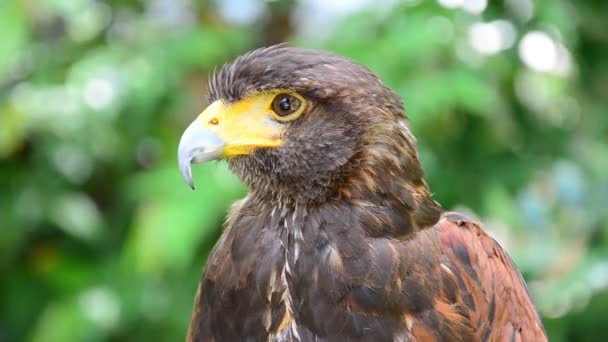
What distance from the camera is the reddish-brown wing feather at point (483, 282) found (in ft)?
8.88

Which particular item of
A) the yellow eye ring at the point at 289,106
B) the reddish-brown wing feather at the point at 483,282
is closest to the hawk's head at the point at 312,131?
the yellow eye ring at the point at 289,106

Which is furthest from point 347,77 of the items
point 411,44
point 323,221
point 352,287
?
point 411,44

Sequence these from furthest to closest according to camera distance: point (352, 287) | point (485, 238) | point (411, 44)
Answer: point (411, 44) < point (485, 238) < point (352, 287)

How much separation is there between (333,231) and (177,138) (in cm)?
211

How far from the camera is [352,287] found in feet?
8.69

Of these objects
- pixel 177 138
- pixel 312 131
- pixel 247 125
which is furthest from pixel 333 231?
pixel 177 138

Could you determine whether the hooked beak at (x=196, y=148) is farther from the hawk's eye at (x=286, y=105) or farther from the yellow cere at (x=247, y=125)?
the hawk's eye at (x=286, y=105)

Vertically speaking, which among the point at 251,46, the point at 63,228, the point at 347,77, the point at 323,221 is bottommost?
the point at 323,221

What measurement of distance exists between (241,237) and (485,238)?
0.67 metres

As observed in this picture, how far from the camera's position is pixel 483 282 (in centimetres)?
274

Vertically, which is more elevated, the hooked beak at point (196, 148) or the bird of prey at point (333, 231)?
the hooked beak at point (196, 148)

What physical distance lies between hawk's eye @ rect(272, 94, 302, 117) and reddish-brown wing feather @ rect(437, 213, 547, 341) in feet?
1.66

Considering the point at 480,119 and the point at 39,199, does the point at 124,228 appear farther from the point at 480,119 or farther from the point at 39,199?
the point at 480,119

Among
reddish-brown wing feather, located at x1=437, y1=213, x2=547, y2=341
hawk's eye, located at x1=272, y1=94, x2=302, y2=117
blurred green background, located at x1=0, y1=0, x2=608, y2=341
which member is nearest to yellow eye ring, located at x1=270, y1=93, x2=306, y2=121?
hawk's eye, located at x1=272, y1=94, x2=302, y2=117
